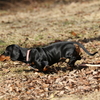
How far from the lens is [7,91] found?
4.51 meters

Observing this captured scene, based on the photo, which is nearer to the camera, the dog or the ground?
the ground

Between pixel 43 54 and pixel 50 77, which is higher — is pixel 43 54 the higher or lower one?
the higher one

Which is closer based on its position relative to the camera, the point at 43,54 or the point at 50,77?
the point at 50,77

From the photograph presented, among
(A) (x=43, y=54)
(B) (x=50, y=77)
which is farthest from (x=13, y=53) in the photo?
(B) (x=50, y=77)

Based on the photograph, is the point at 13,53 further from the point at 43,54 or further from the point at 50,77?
the point at 50,77

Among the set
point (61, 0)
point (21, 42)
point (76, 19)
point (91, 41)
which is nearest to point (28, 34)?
point (21, 42)

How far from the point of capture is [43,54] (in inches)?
217

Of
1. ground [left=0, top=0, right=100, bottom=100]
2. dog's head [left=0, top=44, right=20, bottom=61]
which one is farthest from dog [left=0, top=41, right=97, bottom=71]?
ground [left=0, top=0, right=100, bottom=100]

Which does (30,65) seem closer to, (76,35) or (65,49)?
(65,49)

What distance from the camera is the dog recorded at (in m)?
5.43

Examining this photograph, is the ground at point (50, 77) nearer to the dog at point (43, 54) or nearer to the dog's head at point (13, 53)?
the dog at point (43, 54)

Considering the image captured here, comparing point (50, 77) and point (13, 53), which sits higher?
point (13, 53)

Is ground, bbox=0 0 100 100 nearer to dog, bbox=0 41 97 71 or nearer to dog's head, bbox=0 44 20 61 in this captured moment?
dog, bbox=0 41 97 71

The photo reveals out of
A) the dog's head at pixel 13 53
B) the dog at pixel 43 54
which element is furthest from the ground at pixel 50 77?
the dog's head at pixel 13 53
